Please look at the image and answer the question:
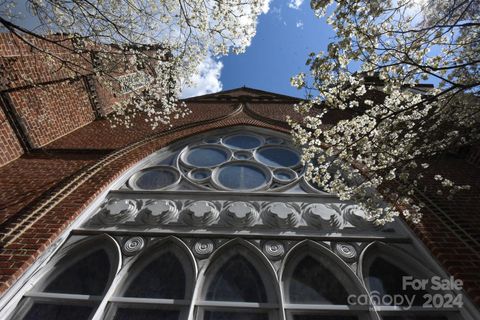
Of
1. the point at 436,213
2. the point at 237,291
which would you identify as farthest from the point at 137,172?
the point at 436,213

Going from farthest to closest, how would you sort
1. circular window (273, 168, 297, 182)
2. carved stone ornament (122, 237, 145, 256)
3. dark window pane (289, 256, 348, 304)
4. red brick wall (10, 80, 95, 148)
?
red brick wall (10, 80, 95, 148) < circular window (273, 168, 297, 182) < carved stone ornament (122, 237, 145, 256) < dark window pane (289, 256, 348, 304)

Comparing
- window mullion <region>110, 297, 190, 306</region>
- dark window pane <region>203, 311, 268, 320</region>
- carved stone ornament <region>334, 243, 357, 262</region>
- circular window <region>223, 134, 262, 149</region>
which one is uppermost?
circular window <region>223, 134, 262, 149</region>

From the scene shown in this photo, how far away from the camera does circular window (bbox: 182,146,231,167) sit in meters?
6.78

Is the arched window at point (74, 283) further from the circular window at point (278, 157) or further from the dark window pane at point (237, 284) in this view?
the circular window at point (278, 157)

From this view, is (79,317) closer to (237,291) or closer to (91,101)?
(237,291)

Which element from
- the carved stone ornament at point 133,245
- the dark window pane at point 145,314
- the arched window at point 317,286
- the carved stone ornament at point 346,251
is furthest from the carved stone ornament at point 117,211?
the carved stone ornament at point 346,251

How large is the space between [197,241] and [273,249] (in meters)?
1.12

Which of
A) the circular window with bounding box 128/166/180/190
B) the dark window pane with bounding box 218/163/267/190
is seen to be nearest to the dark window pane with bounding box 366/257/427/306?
the dark window pane with bounding box 218/163/267/190

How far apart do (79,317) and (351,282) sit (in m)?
3.41

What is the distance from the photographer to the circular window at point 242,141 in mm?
7757

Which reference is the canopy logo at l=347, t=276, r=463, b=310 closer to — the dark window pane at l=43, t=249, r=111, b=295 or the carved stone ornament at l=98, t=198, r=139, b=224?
the dark window pane at l=43, t=249, r=111, b=295

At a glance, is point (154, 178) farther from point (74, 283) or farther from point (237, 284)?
point (237, 284)

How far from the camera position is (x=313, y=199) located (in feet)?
16.6

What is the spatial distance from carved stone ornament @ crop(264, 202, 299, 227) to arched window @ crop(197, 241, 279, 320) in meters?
0.62
